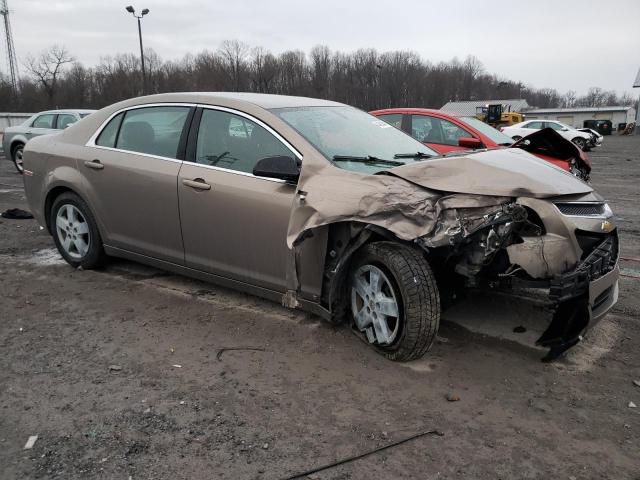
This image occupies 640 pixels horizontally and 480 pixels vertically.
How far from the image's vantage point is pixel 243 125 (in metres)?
4.04

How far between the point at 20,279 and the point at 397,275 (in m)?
3.81

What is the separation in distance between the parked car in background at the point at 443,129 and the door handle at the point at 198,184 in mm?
4869

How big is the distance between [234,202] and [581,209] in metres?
2.27

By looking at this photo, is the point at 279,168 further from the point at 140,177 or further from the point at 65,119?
the point at 65,119

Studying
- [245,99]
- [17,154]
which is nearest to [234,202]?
[245,99]

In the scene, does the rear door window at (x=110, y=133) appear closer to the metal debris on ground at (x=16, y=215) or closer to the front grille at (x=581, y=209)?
the front grille at (x=581, y=209)

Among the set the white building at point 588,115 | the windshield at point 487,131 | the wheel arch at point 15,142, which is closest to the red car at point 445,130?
the windshield at point 487,131

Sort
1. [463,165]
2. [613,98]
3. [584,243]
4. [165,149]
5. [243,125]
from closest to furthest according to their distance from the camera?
[584,243], [463,165], [243,125], [165,149], [613,98]

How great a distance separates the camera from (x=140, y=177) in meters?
4.50

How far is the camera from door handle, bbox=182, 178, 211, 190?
160 inches

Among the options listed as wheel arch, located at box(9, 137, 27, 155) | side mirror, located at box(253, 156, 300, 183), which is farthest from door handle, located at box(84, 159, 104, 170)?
wheel arch, located at box(9, 137, 27, 155)

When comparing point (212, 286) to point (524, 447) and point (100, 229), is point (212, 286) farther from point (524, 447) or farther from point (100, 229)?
point (524, 447)

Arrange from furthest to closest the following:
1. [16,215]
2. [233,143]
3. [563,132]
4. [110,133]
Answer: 1. [563,132]
2. [16,215]
3. [110,133]
4. [233,143]

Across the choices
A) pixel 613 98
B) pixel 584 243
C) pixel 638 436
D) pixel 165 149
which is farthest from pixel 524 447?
pixel 613 98
